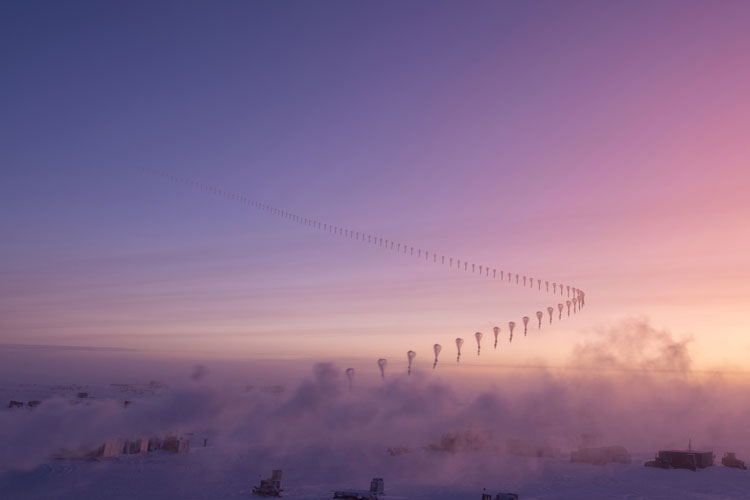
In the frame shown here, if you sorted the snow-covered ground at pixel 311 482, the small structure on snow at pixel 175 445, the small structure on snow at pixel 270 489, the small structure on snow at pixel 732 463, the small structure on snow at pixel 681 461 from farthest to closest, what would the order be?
the small structure on snow at pixel 732 463 → the small structure on snow at pixel 175 445 → the small structure on snow at pixel 681 461 → the snow-covered ground at pixel 311 482 → the small structure on snow at pixel 270 489

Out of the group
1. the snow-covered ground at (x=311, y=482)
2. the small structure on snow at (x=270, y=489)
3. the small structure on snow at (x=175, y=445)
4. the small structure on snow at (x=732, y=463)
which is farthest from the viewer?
the small structure on snow at (x=732, y=463)

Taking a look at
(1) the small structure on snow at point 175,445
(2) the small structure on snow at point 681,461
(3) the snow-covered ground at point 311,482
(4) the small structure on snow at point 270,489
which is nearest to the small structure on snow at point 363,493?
(3) the snow-covered ground at point 311,482

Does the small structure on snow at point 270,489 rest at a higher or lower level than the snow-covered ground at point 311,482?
higher

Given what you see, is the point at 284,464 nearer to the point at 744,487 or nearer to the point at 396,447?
the point at 396,447

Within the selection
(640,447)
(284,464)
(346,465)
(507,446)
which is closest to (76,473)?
(284,464)

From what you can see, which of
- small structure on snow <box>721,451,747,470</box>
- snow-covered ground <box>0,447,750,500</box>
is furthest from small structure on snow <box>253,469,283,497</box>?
small structure on snow <box>721,451,747,470</box>

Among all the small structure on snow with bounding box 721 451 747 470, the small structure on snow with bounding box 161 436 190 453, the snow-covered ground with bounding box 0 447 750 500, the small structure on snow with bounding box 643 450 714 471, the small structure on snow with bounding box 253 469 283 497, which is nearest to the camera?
the small structure on snow with bounding box 253 469 283 497

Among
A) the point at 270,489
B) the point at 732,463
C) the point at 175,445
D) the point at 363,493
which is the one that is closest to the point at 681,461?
the point at 732,463

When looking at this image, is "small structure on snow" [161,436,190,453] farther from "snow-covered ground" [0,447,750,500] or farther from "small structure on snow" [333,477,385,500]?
"small structure on snow" [333,477,385,500]

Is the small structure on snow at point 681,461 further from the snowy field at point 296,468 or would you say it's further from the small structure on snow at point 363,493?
the small structure on snow at point 363,493

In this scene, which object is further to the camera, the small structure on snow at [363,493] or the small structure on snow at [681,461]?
the small structure on snow at [681,461]

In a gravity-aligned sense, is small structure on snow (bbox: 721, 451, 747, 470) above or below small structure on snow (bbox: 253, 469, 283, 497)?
below

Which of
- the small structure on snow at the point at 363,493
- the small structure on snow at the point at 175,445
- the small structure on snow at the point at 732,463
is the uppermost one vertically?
the small structure on snow at the point at 363,493

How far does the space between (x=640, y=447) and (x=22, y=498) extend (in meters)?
185
